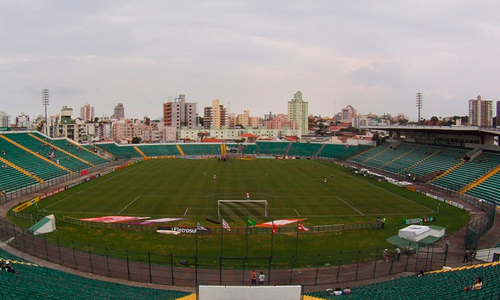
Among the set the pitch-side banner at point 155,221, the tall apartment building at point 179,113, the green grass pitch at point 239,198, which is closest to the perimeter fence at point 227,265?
the green grass pitch at point 239,198

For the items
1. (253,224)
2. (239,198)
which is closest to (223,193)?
(239,198)

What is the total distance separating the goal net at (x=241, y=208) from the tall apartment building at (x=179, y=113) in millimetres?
137913

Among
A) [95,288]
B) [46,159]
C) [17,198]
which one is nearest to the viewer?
[95,288]

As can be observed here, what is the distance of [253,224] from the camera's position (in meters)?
29.8

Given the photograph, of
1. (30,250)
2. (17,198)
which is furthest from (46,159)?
(30,250)

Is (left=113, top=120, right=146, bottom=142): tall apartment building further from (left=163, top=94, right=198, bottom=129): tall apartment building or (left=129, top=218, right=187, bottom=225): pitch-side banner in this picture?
(left=129, top=218, right=187, bottom=225): pitch-side banner

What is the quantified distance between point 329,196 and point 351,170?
27.2m

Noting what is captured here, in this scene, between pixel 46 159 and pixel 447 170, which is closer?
pixel 447 170

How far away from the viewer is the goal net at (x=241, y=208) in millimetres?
35531

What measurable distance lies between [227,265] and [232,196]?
21442 mm

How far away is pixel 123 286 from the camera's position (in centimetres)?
1956

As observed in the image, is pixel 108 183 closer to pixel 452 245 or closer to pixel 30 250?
pixel 30 250

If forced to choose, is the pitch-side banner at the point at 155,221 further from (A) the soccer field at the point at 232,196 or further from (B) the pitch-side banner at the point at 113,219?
(A) the soccer field at the point at 232,196

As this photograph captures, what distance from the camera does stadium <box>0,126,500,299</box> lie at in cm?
1983
